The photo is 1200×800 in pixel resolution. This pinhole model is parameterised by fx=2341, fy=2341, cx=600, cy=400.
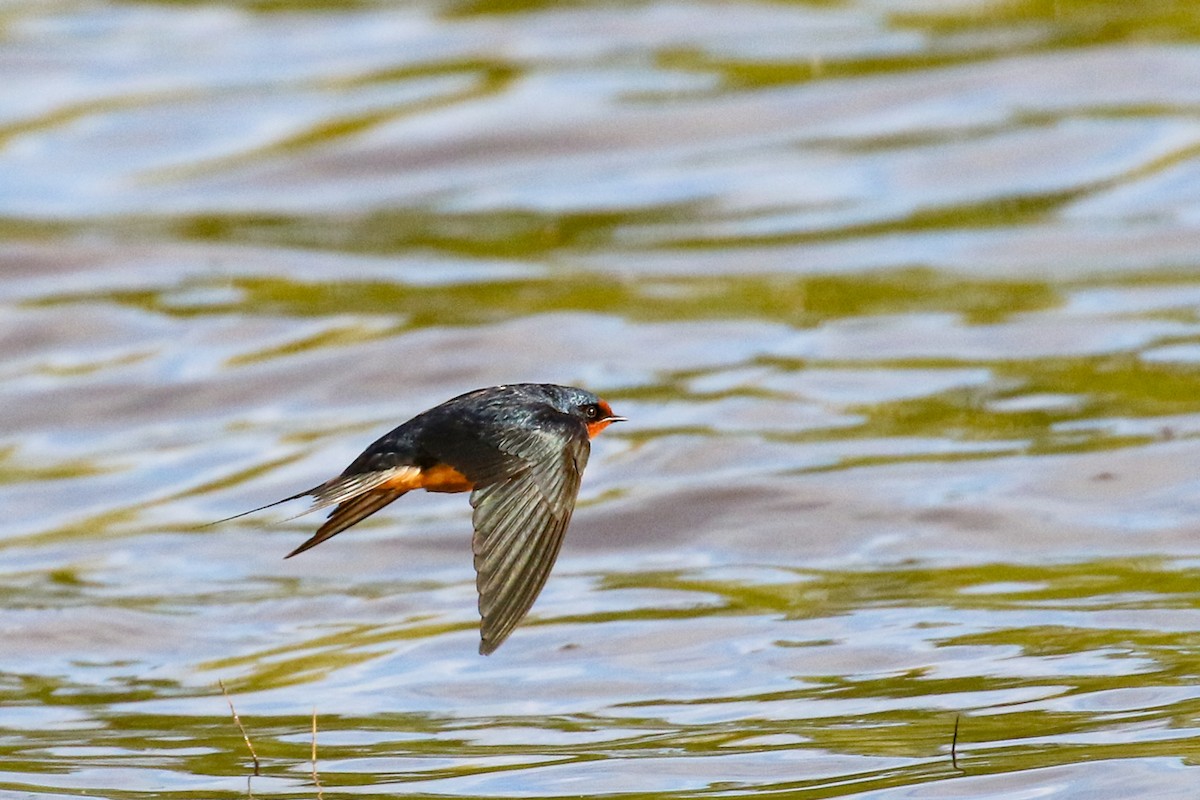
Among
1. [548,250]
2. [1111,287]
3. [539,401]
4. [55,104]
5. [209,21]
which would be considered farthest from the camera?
[209,21]

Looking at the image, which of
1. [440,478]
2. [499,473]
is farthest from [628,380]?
[499,473]

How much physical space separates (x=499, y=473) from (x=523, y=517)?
163 mm

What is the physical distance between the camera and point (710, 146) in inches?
478

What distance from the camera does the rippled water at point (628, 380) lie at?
5277 mm

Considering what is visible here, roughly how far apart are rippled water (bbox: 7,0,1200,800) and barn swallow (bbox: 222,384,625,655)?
59cm

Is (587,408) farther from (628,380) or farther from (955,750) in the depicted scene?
(628,380)

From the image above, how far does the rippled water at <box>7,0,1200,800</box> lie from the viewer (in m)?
5.28

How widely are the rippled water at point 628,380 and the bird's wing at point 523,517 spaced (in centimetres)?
59

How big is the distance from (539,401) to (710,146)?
293 inches

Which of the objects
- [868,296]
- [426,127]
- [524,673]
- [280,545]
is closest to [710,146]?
[426,127]

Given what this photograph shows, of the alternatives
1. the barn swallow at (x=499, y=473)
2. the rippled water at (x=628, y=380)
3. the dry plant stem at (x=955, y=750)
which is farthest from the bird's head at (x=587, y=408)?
the dry plant stem at (x=955, y=750)

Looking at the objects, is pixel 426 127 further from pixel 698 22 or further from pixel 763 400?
pixel 763 400

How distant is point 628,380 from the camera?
29.0 feet

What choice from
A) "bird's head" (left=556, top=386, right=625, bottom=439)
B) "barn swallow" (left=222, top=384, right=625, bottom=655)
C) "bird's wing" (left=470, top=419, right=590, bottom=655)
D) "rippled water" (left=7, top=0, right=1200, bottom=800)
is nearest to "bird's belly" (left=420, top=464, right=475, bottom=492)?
"barn swallow" (left=222, top=384, right=625, bottom=655)
